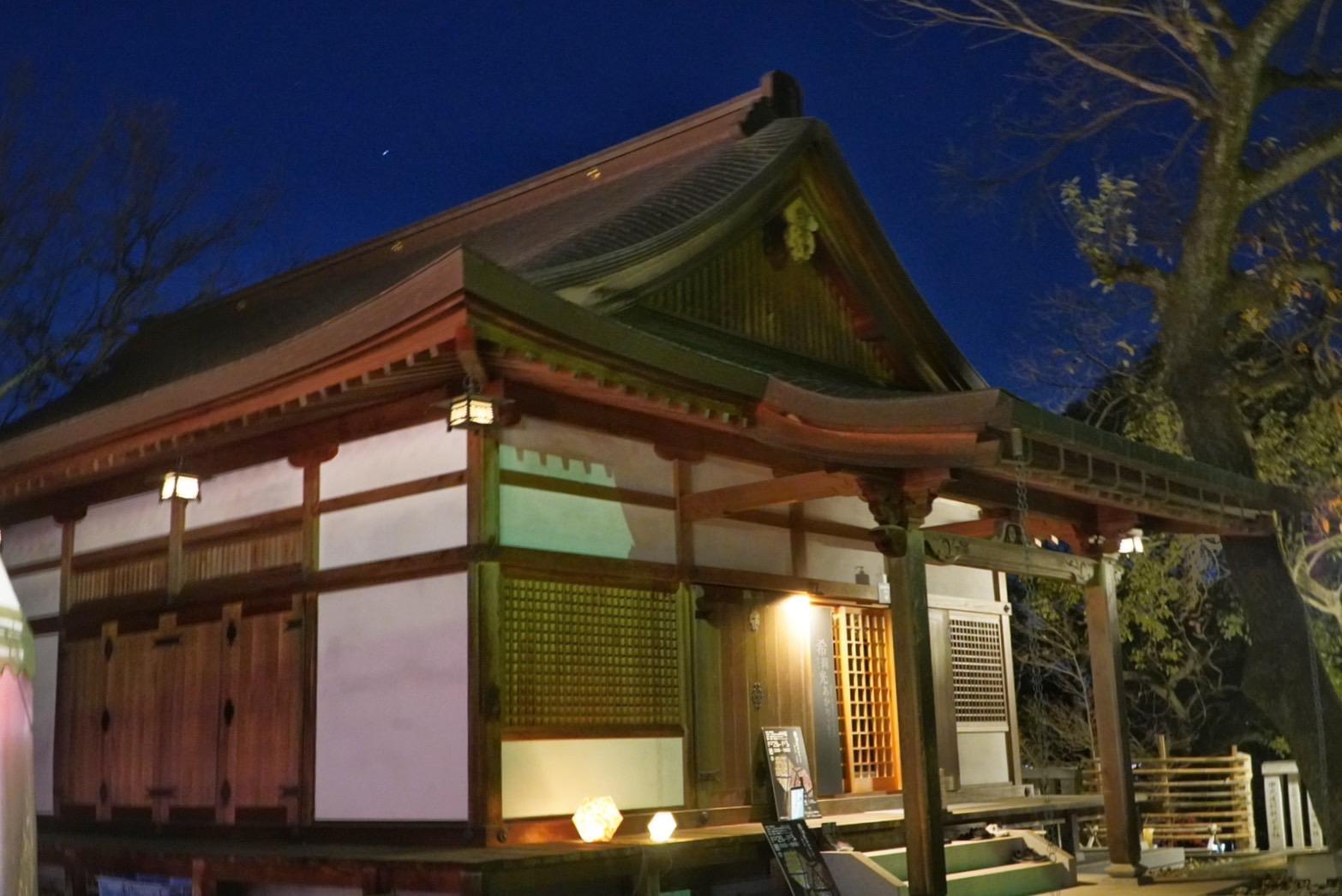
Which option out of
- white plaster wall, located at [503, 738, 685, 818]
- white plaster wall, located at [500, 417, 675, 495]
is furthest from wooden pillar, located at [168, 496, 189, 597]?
white plaster wall, located at [503, 738, 685, 818]

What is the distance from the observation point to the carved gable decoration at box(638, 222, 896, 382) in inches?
375

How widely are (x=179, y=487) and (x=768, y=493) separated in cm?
389

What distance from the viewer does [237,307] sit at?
1560 centimetres

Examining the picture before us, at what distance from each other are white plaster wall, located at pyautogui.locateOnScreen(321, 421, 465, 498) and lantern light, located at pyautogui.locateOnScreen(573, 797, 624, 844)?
207cm

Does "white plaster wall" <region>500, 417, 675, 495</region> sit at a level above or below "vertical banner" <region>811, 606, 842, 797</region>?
above

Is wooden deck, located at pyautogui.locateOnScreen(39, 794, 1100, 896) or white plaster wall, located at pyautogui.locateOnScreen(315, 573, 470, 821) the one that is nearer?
wooden deck, located at pyautogui.locateOnScreen(39, 794, 1100, 896)

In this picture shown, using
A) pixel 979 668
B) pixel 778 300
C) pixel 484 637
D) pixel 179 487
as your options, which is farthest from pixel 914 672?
pixel 179 487

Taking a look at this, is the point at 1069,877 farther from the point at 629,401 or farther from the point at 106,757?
the point at 106,757

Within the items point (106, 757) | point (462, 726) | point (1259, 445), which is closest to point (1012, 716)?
point (1259, 445)

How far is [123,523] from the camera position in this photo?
32.3ft

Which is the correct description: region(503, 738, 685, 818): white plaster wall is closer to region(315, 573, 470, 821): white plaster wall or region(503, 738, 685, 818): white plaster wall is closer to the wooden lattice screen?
region(315, 573, 470, 821): white plaster wall

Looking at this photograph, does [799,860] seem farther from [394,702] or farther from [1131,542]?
[1131,542]

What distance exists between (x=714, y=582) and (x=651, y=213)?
2.78 meters

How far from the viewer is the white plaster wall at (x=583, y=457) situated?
7.65m
